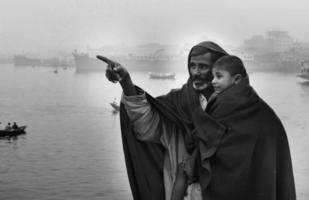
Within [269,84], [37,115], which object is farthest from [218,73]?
[269,84]

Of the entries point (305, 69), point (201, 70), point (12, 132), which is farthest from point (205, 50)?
point (305, 69)

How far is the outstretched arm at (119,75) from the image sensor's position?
2.05 metres

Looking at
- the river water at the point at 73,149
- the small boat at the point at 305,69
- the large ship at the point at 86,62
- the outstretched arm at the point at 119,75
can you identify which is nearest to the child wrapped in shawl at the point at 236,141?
the outstretched arm at the point at 119,75

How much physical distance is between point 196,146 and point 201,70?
28 cm

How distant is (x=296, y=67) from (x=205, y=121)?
68.9 meters

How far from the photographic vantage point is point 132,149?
2240 mm

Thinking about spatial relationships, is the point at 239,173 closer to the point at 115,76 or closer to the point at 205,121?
the point at 205,121

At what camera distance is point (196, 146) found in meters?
2.07

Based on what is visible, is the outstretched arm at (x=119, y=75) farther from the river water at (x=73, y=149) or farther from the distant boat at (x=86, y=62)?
the distant boat at (x=86, y=62)

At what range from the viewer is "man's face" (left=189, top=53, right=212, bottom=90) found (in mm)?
2152

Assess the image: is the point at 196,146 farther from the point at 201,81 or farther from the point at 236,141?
the point at 201,81

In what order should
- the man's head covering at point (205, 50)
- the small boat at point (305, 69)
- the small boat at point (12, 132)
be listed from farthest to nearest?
the small boat at point (305, 69), the small boat at point (12, 132), the man's head covering at point (205, 50)

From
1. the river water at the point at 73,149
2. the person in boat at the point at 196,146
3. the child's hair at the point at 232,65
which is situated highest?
the child's hair at the point at 232,65

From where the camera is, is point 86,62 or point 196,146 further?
point 86,62
